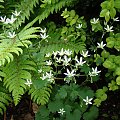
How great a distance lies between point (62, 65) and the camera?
2764mm

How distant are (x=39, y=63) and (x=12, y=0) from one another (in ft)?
3.64

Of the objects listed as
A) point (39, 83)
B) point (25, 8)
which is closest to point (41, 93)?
point (39, 83)

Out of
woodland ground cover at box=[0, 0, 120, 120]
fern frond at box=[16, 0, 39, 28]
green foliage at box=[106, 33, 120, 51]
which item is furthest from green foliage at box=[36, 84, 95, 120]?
fern frond at box=[16, 0, 39, 28]

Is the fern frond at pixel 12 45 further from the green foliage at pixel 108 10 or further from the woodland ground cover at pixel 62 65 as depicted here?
the green foliage at pixel 108 10

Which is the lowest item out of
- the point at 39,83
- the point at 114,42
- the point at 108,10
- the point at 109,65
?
the point at 39,83

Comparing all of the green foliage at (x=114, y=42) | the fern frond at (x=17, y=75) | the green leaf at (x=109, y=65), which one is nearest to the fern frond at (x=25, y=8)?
the fern frond at (x=17, y=75)

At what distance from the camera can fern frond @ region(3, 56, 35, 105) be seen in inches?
108

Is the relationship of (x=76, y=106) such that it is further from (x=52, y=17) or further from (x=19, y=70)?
(x=52, y=17)

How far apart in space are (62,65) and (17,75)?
396 mm

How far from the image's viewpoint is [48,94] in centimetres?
281

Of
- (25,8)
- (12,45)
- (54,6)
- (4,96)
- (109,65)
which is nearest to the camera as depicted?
(109,65)

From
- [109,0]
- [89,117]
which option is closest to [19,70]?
[89,117]

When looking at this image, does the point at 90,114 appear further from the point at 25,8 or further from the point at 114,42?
the point at 25,8

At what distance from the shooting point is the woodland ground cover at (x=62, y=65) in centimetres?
266
